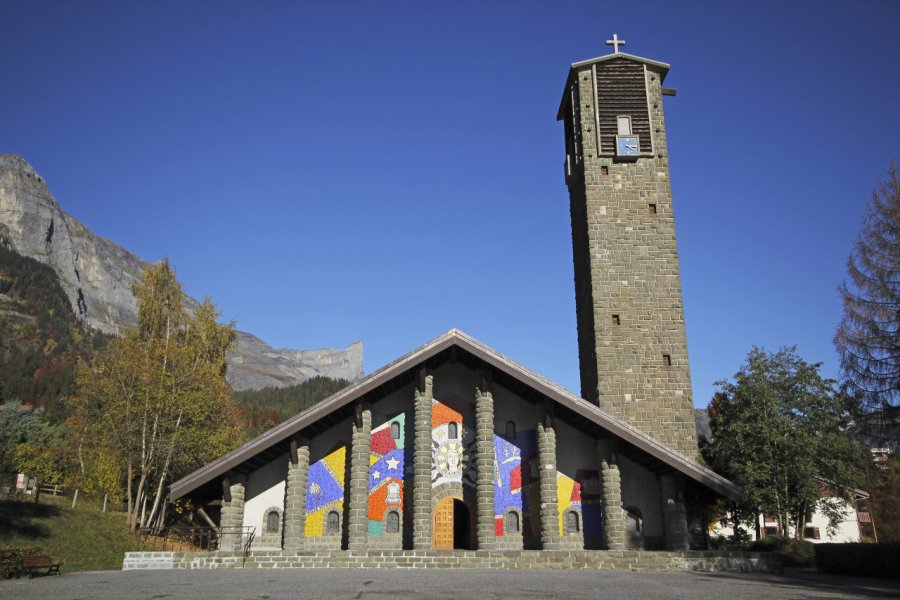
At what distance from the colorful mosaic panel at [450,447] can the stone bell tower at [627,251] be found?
23.7 ft

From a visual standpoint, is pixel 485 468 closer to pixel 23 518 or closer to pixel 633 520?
pixel 633 520

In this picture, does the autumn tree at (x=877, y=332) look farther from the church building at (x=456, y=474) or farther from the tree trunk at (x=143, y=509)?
the tree trunk at (x=143, y=509)

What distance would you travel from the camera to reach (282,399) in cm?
10144

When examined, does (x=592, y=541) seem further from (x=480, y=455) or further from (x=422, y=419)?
(x=422, y=419)


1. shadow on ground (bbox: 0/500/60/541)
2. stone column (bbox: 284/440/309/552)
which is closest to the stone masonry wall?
stone column (bbox: 284/440/309/552)

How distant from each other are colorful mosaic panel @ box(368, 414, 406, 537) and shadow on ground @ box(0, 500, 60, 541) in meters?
12.9

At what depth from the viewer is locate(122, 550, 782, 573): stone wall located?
19.0 metres

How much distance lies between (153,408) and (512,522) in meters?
17.7

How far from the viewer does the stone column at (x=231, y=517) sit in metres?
21.8

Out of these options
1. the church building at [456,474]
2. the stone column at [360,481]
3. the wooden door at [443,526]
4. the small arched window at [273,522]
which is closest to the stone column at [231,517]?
the church building at [456,474]

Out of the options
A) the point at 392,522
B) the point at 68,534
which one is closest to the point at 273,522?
the point at 392,522

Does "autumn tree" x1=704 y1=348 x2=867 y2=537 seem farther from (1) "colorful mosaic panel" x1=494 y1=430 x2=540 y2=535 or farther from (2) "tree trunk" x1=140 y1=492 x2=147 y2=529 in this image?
(2) "tree trunk" x1=140 y1=492 x2=147 y2=529

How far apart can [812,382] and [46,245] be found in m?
188

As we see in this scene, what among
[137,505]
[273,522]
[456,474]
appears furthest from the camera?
[137,505]
